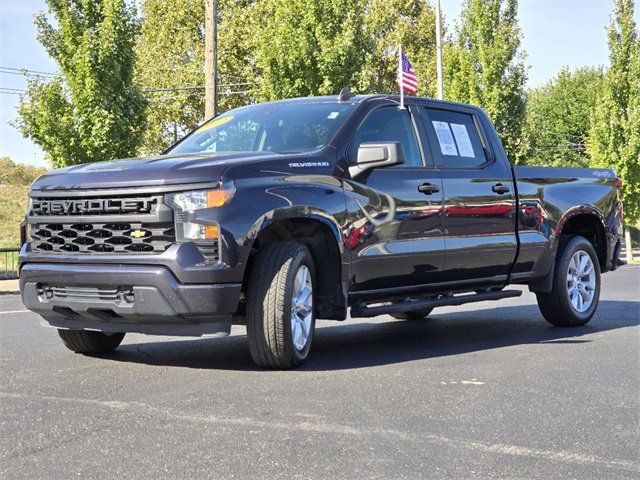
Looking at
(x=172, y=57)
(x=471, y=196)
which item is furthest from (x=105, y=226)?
(x=172, y=57)

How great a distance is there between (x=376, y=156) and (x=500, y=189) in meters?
1.78

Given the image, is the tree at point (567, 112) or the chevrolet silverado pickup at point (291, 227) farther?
the tree at point (567, 112)

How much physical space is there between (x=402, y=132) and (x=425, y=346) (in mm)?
1730

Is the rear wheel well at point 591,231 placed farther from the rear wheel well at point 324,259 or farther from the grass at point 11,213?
the grass at point 11,213

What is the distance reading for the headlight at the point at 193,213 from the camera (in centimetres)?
591

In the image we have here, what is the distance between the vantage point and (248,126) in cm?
761

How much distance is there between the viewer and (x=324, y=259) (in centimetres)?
681

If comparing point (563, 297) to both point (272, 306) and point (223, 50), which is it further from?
point (223, 50)

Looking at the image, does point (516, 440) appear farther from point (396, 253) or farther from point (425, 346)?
point (425, 346)

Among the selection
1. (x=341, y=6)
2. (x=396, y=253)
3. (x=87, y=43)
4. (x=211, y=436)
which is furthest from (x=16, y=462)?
(x=341, y=6)

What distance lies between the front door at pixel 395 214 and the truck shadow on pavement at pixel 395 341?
0.58 m

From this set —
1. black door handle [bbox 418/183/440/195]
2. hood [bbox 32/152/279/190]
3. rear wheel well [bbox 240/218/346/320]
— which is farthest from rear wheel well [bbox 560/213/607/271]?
hood [bbox 32/152/279/190]

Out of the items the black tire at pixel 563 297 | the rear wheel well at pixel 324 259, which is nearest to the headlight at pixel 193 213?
the rear wheel well at pixel 324 259

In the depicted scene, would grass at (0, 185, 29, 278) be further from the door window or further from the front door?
the front door
